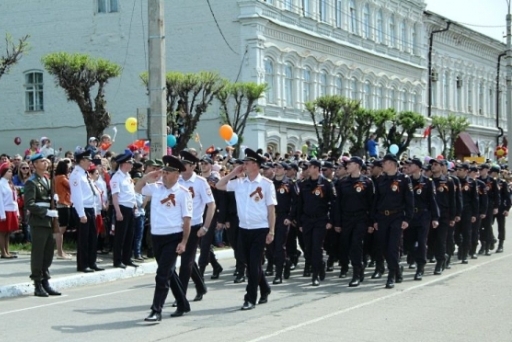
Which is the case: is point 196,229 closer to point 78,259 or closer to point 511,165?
point 78,259

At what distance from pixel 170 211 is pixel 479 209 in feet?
31.8

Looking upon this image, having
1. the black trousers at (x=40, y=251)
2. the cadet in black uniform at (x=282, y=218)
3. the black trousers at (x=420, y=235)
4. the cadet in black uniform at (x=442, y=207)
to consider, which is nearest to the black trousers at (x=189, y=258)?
the black trousers at (x=40, y=251)

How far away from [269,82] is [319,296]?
24.2 m

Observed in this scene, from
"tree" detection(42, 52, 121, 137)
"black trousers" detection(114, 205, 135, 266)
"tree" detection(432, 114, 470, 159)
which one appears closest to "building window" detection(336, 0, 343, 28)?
"tree" detection(432, 114, 470, 159)

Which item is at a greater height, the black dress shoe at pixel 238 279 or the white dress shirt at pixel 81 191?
the white dress shirt at pixel 81 191

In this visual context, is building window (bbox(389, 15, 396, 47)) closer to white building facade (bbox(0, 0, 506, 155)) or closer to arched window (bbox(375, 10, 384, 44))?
white building facade (bbox(0, 0, 506, 155))

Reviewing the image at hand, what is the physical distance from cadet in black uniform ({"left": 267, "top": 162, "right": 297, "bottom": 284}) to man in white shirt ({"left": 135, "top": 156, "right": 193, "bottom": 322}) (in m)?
3.73

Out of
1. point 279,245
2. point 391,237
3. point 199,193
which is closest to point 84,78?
point 279,245

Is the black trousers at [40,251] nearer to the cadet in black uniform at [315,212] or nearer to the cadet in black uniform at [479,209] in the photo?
the cadet in black uniform at [315,212]

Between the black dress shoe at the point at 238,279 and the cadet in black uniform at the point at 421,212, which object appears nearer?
the black dress shoe at the point at 238,279

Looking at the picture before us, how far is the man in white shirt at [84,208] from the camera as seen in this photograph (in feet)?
47.0

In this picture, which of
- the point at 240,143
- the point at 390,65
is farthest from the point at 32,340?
the point at 390,65

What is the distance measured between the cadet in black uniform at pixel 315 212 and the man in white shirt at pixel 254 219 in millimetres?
2331

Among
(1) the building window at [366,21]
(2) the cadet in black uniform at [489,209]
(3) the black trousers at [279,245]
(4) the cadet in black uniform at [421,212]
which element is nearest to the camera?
(3) the black trousers at [279,245]
